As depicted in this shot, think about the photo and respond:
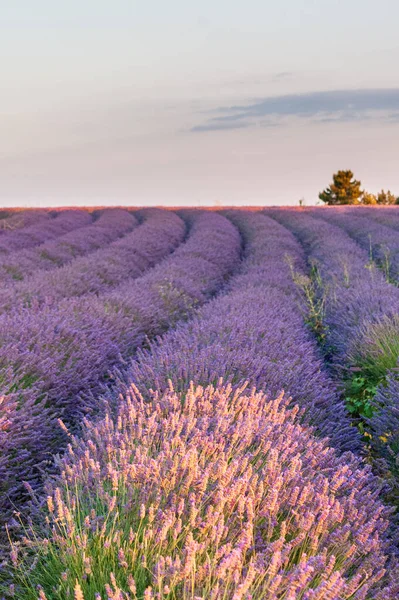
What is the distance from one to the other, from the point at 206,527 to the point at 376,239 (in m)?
11.7

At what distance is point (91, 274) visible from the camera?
8531 mm

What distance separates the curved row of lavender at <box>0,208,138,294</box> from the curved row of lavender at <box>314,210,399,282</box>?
200 inches

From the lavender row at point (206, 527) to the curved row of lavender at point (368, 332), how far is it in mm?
775

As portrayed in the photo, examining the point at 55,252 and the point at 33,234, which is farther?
the point at 33,234

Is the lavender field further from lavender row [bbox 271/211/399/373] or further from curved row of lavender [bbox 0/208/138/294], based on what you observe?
curved row of lavender [bbox 0/208/138/294]

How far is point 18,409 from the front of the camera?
3.64 meters

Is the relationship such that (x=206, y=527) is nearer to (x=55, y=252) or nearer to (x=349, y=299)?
(x=349, y=299)

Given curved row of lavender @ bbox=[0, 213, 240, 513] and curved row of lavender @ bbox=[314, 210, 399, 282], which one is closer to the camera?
curved row of lavender @ bbox=[0, 213, 240, 513]

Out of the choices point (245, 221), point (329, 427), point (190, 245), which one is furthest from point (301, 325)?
point (245, 221)

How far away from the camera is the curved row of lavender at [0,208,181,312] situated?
675cm

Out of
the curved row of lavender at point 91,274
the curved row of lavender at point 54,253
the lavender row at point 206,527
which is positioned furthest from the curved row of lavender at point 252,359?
the curved row of lavender at point 54,253

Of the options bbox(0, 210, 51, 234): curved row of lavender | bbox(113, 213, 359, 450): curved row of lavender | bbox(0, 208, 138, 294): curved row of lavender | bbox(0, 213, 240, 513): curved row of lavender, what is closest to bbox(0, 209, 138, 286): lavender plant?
bbox(0, 208, 138, 294): curved row of lavender

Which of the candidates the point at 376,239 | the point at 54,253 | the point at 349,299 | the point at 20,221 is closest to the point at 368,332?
the point at 349,299

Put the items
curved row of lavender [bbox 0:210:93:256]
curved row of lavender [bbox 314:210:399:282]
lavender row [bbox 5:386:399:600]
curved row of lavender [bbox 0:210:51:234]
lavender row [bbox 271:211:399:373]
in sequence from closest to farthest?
lavender row [bbox 5:386:399:600] < lavender row [bbox 271:211:399:373] < curved row of lavender [bbox 314:210:399:282] < curved row of lavender [bbox 0:210:93:256] < curved row of lavender [bbox 0:210:51:234]
